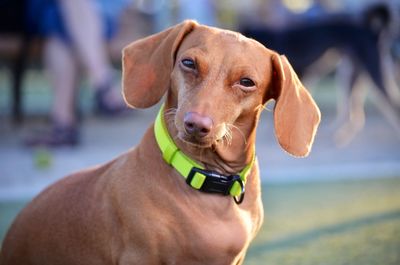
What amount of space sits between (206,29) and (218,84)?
26 cm

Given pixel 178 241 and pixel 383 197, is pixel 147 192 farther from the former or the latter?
pixel 383 197

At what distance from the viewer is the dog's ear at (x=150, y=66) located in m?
2.52

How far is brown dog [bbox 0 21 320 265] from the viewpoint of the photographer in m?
2.36

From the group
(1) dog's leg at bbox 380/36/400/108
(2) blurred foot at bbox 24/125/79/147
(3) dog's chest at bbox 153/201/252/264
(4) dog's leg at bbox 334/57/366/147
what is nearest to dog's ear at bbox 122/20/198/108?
(3) dog's chest at bbox 153/201/252/264

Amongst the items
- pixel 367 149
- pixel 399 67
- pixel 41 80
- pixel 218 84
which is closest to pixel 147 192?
pixel 218 84

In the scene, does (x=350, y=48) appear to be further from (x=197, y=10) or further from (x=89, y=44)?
(x=89, y=44)

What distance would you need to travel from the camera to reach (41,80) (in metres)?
13.8

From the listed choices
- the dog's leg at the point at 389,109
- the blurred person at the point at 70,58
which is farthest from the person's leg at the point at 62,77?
the dog's leg at the point at 389,109

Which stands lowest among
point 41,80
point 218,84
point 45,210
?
point 41,80

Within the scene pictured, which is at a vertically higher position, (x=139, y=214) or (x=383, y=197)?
(x=139, y=214)

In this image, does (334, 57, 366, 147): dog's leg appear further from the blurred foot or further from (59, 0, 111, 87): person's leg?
the blurred foot

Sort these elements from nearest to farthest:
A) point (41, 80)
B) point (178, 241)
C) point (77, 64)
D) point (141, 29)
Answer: point (178, 241) < point (77, 64) < point (141, 29) < point (41, 80)

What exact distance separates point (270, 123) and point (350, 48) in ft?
3.85

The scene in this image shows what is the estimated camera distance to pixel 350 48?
25.9ft
